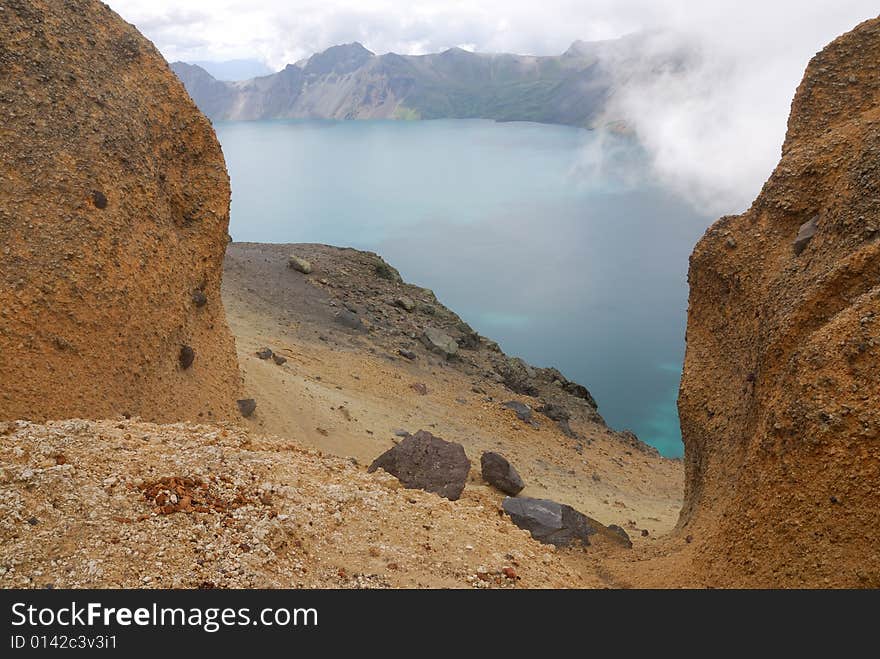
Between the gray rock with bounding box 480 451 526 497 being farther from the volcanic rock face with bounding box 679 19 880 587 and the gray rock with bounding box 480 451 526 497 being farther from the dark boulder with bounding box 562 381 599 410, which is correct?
the dark boulder with bounding box 562 381 599 410

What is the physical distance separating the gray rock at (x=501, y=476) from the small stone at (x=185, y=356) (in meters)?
5.37

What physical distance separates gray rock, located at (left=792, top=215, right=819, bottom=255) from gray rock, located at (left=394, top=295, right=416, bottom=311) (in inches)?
803

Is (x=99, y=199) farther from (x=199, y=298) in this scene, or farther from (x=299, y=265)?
(x=299, y=265)

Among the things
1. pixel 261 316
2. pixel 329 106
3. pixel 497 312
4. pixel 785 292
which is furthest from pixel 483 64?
pixel 785 292

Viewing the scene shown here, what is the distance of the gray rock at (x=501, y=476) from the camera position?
12.1 m

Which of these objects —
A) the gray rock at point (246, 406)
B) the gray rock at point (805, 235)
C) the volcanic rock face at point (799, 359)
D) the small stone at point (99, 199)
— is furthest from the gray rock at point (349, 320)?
the gray rock at point (805, 235)

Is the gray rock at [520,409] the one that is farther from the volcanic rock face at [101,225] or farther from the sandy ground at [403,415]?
the volcanic rock face at [101,225]

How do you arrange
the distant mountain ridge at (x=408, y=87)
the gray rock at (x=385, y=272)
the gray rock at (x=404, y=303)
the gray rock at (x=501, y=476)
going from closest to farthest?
1. the gray rock at (x=501, y=476)
2. the gray rock at (x=404, y=303)
3. the gray rock at (x=385, y=272)
4. the distant mountain ridge at (x=408, y=87)

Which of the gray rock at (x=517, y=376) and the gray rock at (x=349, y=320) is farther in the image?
the gray rock at (x=349, y=320)

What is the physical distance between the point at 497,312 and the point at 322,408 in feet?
104

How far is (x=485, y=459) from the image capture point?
12.3m

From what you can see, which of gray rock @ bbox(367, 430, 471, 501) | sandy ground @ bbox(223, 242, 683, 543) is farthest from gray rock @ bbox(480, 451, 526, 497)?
gray rock @ bbox(367, 430, 471, 501)

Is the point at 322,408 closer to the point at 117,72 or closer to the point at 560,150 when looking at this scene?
the point at 117,72

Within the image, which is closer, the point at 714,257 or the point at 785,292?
the point at 785,292
